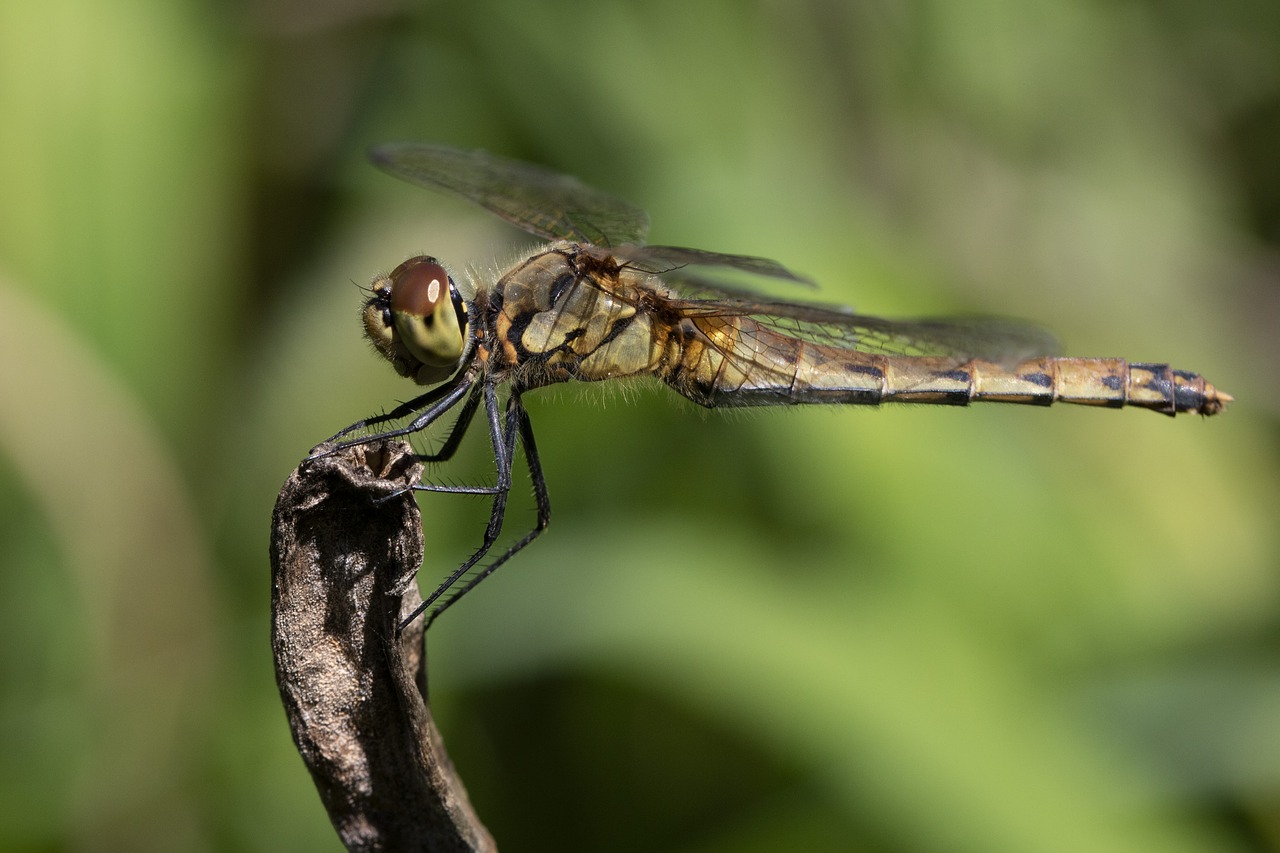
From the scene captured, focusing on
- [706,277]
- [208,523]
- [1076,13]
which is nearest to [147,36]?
[208,523]

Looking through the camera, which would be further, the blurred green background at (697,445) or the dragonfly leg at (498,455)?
the blurred green background at (697,445)

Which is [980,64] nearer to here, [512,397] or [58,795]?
[512,397]

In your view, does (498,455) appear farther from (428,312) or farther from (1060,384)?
(1060,384)

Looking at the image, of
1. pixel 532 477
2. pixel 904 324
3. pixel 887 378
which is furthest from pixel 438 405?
pixel 887 378

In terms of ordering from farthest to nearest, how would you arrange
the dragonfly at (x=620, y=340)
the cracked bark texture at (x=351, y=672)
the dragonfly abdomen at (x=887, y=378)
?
the dragonfly abdomen at (x=887, y=378) < the dragonfly at (x=620, y=340) < the cracked bark texture at (x=351, y=672)

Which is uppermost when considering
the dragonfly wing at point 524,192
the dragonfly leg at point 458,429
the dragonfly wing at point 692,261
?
the dragonfly wing at point 524,192

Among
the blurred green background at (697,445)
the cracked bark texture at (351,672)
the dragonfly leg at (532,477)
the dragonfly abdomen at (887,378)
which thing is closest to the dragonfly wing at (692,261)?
the dragonfly abdomen at (887,378)

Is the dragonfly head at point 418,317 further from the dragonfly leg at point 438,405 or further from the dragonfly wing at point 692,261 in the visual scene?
the dragonfly wing at point 692,261
